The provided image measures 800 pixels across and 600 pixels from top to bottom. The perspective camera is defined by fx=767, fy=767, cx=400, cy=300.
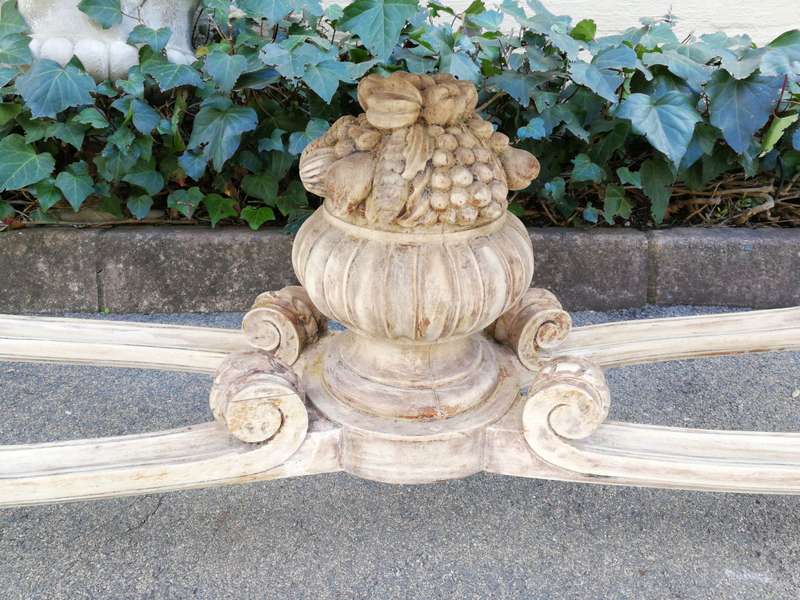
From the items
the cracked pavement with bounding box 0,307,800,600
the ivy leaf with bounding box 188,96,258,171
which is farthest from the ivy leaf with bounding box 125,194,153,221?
the cracked pavement with bounding box 0,307,800,600

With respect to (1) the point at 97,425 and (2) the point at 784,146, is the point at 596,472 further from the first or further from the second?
(2) the point at 784,146

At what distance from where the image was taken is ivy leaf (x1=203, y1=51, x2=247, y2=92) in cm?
183

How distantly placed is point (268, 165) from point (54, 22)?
0.62 metres

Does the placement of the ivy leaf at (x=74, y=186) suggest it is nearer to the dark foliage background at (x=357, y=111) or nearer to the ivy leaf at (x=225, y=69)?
the dark foliage background at (x=357, y=111)

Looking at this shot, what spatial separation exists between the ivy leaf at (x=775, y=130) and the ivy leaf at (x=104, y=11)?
1.67 meters

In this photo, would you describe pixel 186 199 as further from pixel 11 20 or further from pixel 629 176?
pixel 629 176

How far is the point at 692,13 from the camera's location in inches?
97.0

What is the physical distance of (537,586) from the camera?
118cm

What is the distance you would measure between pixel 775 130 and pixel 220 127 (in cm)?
141

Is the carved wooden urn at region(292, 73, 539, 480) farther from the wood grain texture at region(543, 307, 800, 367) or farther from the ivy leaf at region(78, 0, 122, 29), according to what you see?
the ivy leaf at region(78, 0, 122, 29)

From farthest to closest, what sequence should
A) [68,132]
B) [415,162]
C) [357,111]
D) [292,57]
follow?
[357,111] → [68,132] → [292,57] → [415,162]

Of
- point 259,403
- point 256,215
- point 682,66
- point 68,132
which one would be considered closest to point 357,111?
point 256,215

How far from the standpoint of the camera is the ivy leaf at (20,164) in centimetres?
191

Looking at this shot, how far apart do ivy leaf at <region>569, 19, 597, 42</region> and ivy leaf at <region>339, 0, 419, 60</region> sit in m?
1.22
